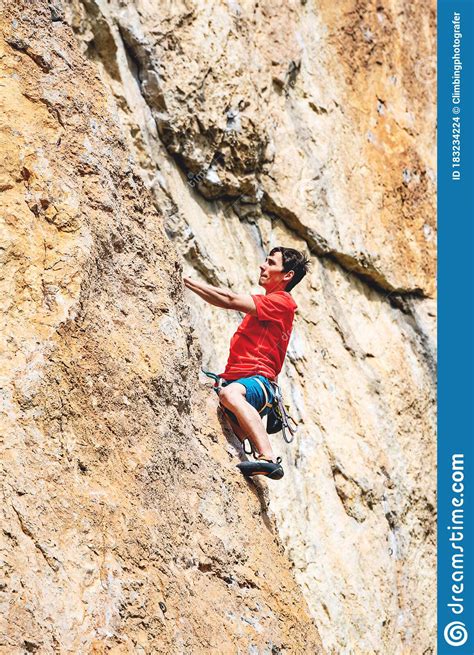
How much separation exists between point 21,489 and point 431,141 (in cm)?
1062

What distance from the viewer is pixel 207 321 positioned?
9.88 m

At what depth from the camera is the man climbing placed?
7.03 meters


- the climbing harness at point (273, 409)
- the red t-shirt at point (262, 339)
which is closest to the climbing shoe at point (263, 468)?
the climbing harness at point (273, 409)

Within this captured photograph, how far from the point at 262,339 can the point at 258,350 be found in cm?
9

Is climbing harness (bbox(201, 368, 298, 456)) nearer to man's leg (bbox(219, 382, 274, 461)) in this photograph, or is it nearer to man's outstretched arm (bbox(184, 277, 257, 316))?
man's leg (bbox(219, 382, 274, 461))

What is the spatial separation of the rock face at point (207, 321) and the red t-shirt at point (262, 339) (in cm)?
31

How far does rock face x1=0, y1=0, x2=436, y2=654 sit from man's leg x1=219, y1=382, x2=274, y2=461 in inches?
6.3

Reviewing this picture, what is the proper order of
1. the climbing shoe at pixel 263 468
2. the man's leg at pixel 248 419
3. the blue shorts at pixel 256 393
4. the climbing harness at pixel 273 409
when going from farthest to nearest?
the climbing harness at pixel 273 409 < the blue shorts at pixel 256 393 < the man's leg at pixel 248 419 < the climbing shoe at pixel 263 468

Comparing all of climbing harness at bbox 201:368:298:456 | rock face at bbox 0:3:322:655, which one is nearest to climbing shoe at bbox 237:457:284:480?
rock face at bbox 0:3:322:655

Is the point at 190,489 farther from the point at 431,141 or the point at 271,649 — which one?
the point at 431,141

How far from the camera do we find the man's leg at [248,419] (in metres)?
7.01

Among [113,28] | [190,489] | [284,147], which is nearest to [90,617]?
[190,489]

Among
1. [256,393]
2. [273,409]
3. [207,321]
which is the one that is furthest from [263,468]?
[207,321]

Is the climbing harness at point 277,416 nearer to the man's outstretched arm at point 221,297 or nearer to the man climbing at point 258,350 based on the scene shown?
the man climbing at point 258,350
